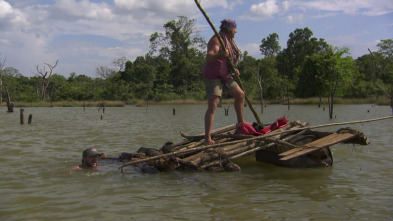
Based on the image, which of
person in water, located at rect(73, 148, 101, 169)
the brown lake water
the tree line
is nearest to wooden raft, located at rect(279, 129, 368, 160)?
the brown lake water

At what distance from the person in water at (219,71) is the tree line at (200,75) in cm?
4663

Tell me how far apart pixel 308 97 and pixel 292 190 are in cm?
5149

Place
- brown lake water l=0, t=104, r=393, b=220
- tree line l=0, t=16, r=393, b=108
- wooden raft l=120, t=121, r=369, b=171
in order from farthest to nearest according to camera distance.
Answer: tree line l=0, t=16, r=393, b=108, wooden raft l=120, t=121, r=369, b=171, brown lake water l=0, t=104, r=393, b=220

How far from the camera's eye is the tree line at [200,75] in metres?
52.2

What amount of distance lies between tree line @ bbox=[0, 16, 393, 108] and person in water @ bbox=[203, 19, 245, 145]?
153ft

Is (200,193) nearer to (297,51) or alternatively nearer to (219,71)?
(219,71)

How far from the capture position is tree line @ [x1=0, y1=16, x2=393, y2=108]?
171 feet

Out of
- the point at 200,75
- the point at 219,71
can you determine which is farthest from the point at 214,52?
the point at 200,75

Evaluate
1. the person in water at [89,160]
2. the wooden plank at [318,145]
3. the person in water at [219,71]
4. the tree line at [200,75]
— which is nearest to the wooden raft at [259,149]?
the wooden plank at [318,145]

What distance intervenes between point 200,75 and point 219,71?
6068cm

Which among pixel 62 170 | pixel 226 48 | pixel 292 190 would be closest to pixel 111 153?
pixel 62 170

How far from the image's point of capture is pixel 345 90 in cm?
5259

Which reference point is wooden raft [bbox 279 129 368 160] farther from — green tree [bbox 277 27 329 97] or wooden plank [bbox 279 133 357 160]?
green tree [bbox 277 27 329 97]

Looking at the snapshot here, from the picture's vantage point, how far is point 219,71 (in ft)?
18.7
